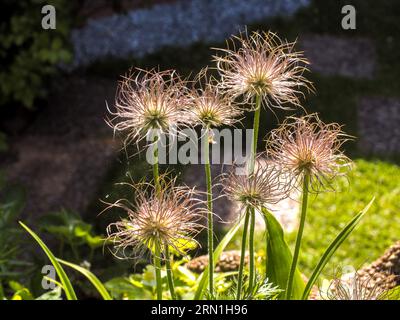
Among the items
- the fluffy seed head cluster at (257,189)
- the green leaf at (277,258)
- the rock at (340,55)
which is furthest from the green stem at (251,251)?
the rock at (340,55)

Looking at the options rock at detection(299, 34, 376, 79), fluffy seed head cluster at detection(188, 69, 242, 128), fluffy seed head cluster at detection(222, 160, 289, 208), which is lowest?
fluffy seed head cluster at detection(222, 160, 289, 208)

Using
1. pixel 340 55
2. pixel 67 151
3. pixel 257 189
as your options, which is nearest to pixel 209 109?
pixel 257 189

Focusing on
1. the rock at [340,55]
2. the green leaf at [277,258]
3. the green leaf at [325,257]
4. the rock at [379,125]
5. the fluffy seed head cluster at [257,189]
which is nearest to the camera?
the fluffy seed head cluster at [257,189]

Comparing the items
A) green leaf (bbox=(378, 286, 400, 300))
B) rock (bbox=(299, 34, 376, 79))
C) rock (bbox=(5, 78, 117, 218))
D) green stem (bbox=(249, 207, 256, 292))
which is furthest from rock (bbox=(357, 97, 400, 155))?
green stem (bbox=(249, 207, 256, 292))

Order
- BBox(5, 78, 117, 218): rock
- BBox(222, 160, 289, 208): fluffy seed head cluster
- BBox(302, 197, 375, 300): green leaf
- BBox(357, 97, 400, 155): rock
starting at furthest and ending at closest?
BBox(357, 97, 400, 155): rock, BBox(5, 78, 117, 218): rock, BBox(302, 197, 375, 300): green leaf, BBox(222, 160, 289, 208): fluffy seed head cluster

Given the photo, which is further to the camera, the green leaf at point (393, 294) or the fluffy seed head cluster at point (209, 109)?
the green leaf at point (393, 294)

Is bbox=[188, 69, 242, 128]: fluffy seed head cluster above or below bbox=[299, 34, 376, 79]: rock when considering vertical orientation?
below

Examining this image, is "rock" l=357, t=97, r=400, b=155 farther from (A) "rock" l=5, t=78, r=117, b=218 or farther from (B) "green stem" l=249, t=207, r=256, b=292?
(B) "green stem" l=249, t=207, r=256, b=292

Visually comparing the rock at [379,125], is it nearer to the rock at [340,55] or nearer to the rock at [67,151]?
the rock at [340,55]

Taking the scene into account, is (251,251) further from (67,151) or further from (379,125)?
(379,125)

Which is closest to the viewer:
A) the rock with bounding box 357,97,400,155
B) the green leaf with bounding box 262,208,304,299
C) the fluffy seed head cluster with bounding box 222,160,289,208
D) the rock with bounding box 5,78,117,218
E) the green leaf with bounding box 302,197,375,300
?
the fluffy seed head cluster with bounding box 222,160,289,208

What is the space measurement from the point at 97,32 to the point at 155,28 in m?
0.54

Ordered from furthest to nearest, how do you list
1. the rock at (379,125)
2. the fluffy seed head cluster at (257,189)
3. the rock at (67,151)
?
the rock at (379,125) → the rock at (67,151) → the fluffy seed head cluster at (257,189)

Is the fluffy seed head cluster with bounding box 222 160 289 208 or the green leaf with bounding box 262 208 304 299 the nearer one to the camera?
the fluffy seed head cluster with bounding box 222 160 289 208
